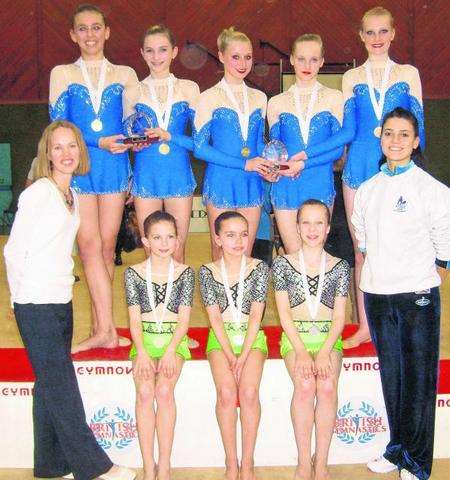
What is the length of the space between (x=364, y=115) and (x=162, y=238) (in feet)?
3.70

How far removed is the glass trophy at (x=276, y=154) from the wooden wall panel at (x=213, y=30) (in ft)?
22.9

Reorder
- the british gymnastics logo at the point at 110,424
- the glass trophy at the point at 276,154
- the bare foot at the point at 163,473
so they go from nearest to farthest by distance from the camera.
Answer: the bare foot at the point at 163,473
the british gymnastics logo at the point at 110,424
the glass trophy at the point at 276,154

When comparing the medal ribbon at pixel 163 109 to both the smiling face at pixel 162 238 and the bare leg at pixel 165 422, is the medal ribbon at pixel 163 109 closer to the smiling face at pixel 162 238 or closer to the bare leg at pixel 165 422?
the smiling face at pixel 162 238

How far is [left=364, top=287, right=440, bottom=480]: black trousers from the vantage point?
276 centimetres

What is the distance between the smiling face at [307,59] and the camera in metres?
3.32

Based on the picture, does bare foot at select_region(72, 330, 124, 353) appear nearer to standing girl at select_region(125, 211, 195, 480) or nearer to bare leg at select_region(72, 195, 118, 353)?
bare leg at select_region(72, 195, 118, 353)

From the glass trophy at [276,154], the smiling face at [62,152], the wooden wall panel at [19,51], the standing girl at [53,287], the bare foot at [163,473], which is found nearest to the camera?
the standing girl at [53,287]

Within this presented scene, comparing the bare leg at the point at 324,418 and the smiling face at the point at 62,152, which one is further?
the bare leg at the point at 324,418

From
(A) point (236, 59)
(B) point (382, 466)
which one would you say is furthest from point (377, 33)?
(B) point (382, 466)

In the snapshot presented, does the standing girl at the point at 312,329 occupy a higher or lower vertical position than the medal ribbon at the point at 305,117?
lower

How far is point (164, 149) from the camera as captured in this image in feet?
11.2

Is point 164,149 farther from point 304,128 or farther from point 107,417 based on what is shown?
point 107,417

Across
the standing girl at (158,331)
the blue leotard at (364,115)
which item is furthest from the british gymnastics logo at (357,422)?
the blue leotard at (364,115)

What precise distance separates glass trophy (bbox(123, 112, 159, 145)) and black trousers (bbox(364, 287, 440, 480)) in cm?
123
